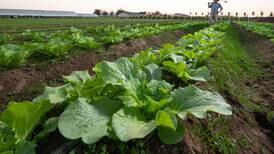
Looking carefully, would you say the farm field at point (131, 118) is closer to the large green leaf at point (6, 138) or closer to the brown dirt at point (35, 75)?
the large green leaf at point (6, 138)

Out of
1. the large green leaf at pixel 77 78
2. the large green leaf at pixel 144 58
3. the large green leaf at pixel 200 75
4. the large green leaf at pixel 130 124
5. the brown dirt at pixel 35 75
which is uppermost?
the large green leaf at pixel 144 58

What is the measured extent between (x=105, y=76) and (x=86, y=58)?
447 centimetres

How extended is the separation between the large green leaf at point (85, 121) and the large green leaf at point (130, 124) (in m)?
0.08

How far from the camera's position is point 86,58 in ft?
21.5

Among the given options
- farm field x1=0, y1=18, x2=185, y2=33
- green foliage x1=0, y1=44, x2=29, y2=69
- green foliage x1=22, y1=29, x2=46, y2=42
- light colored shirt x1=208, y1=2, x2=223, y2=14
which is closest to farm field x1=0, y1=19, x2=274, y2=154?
green foliage x1=0, y1=44, x2=29, y2=69

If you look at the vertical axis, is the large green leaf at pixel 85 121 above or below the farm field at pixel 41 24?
below

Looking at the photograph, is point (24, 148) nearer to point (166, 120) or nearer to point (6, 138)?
point (6, 138)

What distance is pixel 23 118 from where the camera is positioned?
1.88 m

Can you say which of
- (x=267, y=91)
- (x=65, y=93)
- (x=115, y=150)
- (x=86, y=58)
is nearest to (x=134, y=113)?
(x=115, y=150)

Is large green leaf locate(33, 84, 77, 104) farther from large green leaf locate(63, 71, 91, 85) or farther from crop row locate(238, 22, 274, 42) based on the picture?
crop row locate(238, 22, 274, 42)

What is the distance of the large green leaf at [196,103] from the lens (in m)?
1.98

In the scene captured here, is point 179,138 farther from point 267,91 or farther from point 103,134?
point 267,91

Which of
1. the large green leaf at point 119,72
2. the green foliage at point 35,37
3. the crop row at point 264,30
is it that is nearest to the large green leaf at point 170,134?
the large green leaf at point 119,72

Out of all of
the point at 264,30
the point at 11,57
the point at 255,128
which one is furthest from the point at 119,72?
the point at 264,30
